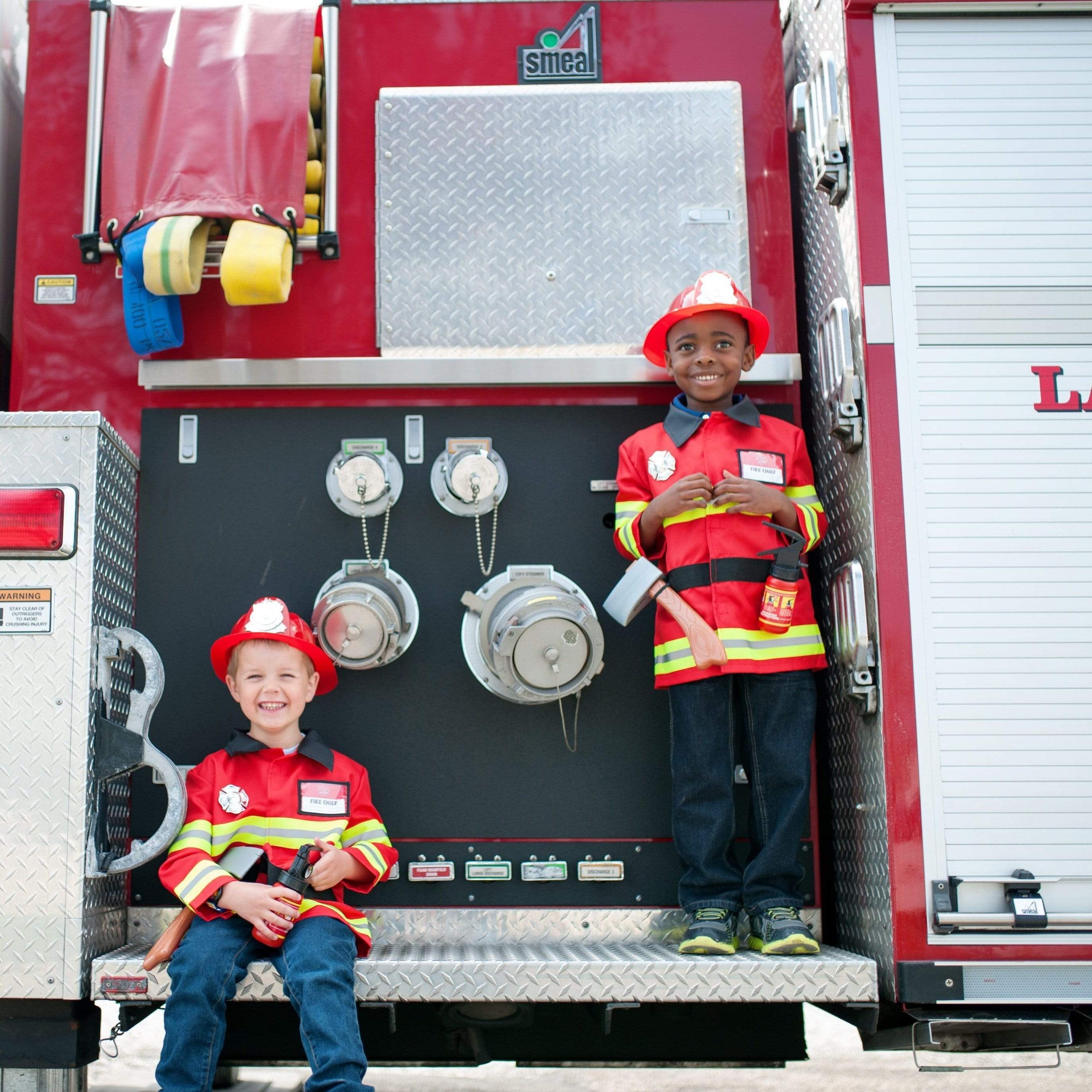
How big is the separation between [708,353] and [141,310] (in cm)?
164

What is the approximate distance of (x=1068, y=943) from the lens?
2.71m

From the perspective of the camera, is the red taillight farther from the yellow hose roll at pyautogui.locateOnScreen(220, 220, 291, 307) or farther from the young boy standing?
the young boy standing

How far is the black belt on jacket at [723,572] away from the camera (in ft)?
10.4

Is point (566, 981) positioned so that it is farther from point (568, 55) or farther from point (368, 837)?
point (568, 55)

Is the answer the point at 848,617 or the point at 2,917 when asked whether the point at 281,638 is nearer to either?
the point at 2,917

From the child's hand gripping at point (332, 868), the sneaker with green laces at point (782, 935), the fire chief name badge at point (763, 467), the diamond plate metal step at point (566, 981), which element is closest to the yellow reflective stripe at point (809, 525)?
the fire chief name badge at point (763, 467)

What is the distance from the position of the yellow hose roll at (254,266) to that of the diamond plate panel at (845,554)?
1582mm

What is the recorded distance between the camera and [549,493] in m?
3.44

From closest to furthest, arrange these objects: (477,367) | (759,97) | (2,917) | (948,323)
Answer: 1. (2,917)
2. (948,323)
3. (477,367)
4. (759,97)

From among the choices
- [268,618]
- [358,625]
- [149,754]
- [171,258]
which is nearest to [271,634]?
[268,618]

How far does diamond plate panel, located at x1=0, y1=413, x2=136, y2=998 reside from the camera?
2709mm

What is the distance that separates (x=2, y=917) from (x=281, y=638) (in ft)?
2.99

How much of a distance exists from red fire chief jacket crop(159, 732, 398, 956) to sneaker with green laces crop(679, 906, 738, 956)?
2.57 ft

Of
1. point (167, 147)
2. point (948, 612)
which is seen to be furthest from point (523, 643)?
point (167, 147)
